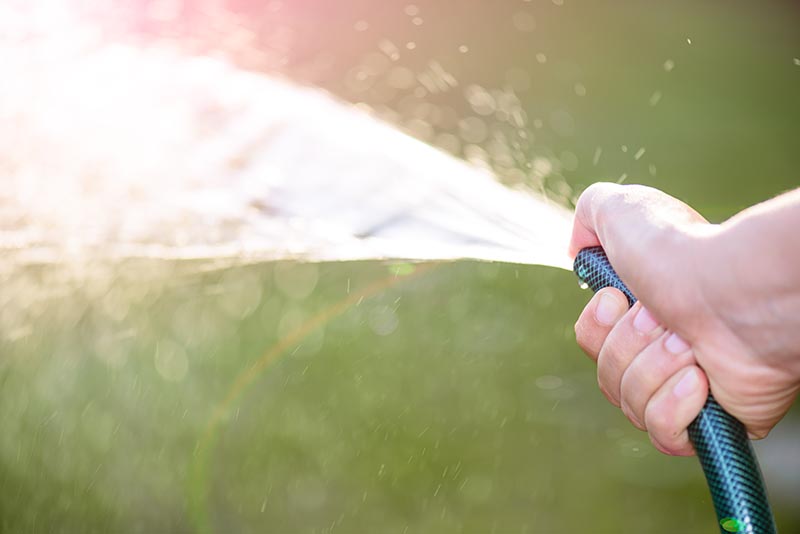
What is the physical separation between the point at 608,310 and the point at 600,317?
0.06 feet

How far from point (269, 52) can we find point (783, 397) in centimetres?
486

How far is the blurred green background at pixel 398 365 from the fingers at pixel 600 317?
1.95 metres

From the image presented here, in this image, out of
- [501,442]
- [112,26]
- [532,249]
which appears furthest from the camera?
[112,26]

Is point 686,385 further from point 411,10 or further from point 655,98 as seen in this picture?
point 411,10

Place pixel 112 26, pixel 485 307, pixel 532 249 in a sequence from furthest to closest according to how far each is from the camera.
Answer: pixel 112 26 → pixel 485 307 → pixel 532 249

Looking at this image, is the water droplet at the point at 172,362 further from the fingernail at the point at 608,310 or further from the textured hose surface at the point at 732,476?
the textured hose surface at the point at 732,476

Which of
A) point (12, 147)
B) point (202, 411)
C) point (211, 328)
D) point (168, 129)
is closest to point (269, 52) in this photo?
point (168, 129)

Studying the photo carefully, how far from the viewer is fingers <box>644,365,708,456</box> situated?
97cm

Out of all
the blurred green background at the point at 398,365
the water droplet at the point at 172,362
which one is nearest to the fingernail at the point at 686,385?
the blurred green background at the point at 398,365

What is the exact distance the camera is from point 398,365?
11.5 ft

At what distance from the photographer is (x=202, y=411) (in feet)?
11.5

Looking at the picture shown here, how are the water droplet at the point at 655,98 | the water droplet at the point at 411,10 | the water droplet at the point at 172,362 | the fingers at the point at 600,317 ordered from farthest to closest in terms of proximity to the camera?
the water droplet at the point at 411,10, the water droplet at the point at 655,98, the water droplet at the point at 172,362, the fingers at the point at 600,317

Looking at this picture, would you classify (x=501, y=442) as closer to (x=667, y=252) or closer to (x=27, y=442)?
(x=27, y=442)

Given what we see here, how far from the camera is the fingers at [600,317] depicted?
1081mm
